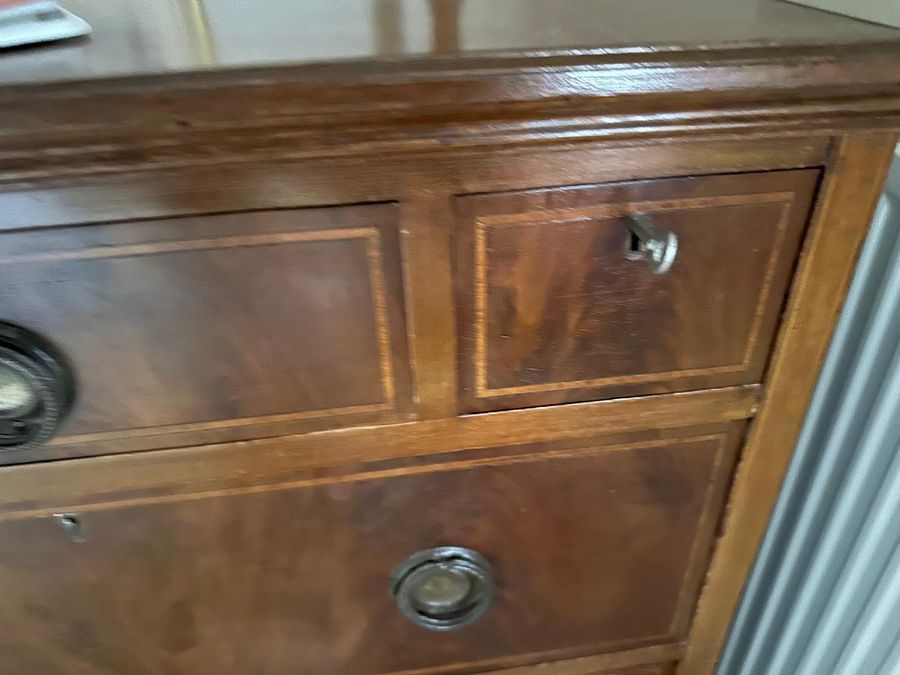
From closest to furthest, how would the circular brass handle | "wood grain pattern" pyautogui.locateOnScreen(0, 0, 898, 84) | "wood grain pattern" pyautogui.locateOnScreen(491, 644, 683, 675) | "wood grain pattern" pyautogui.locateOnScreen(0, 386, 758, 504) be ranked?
"wood grain pattern" pyautogui.locateOnScreen(0, 0, 898, 84) → "wood grain pattern" pyautogui.locateOnScreen(0, 386, 758, 504) → the circular brass handle → "wood grain pattern" pyautogui.locateOnScreen(491, 644, 683, 675)

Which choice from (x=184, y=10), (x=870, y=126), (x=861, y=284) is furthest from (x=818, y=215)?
(x=184, y=10)

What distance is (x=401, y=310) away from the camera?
1.70 feet

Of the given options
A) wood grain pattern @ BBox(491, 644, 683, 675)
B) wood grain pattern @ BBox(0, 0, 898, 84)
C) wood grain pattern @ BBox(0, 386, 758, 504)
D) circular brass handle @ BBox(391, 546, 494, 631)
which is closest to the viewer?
wood grain pattern @ BBox(0, 0, 898, 84)

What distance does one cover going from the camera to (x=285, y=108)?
0.42 metres

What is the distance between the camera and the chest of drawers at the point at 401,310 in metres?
0.44

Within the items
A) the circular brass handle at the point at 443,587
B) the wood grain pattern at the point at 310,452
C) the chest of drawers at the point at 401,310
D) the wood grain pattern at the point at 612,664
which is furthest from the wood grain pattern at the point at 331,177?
the wood grain pattern at the point at 612,664

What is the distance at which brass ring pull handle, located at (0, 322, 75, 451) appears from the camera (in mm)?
477

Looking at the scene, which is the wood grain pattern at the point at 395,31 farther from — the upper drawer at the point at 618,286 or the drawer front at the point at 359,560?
the drawer front at the point at 359,560

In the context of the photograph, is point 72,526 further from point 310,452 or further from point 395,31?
point 395,31

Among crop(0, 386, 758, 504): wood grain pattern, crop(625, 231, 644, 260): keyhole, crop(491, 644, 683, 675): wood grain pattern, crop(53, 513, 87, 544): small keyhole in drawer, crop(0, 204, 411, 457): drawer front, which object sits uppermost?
crop(625, 231, 644, 260): keyhole

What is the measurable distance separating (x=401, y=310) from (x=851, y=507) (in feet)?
1.68

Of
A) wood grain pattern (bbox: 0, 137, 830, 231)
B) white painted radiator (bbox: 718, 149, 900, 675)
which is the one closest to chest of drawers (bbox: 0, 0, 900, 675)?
wood grain pattern (bbox: 0, 137, 830, 231)

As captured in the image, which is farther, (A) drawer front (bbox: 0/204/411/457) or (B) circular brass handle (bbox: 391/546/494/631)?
(B) circular brass handle (bbox: 391/546/494/631)

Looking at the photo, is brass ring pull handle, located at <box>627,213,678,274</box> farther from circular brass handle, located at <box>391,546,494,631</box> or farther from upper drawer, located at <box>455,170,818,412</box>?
circular brass handle, located at <box>391,546,494,631</box>
